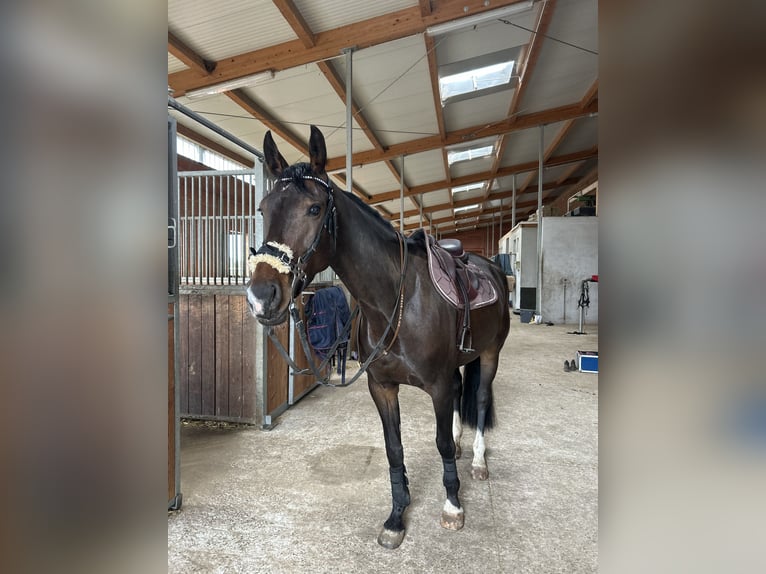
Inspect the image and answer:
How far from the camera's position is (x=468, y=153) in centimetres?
935

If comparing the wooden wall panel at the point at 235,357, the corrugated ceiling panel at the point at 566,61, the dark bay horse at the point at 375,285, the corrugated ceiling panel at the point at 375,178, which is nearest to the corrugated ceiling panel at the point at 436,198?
the corrugated ceiling panel at the point at 375,178

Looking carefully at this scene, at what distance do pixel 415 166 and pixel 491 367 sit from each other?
8030 mm

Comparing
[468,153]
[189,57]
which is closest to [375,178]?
[468,153]

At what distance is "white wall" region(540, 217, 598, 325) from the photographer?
25.7 feet

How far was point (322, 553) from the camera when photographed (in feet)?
4.59

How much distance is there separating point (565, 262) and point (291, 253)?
8.01m

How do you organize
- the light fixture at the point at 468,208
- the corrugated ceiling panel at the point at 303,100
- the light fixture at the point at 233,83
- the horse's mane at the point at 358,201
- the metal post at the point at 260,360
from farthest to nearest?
1. the light fixture at the point at 468,208
2. the corrugated ceiling panel at the point at 303,100
3. the light fixture at the point at 233,83
4. the metal post at the point at 260,360
5. the horse's mane at the point at 358,201

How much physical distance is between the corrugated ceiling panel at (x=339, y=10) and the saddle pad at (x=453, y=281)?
2.78 metres

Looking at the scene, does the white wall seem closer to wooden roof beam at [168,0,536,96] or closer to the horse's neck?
wooden roof beam at [168,0,536,96]

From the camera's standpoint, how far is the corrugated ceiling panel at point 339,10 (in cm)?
324

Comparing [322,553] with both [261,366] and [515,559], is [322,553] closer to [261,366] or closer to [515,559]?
[515,559]

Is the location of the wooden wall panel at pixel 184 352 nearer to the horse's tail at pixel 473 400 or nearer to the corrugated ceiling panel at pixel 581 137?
the horse's tail at pixel 473 400

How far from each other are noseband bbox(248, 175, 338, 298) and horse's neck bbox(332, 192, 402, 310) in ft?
0.20
